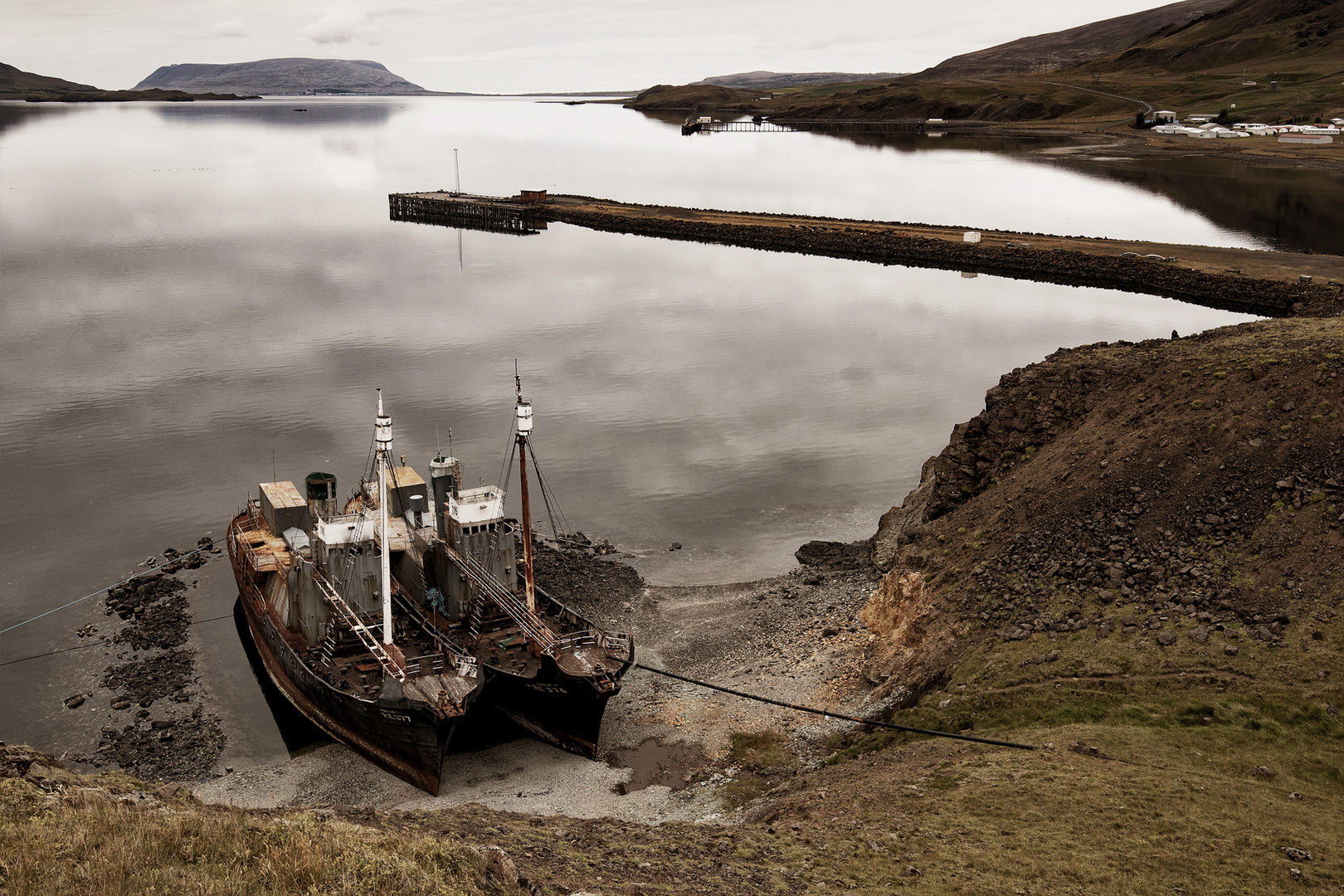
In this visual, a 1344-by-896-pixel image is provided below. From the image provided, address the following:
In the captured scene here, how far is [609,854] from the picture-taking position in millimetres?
19719

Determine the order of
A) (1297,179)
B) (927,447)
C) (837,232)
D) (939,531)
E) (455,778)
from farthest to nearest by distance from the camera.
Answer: (1297,179) < (837,232) < (927,447) < (939,531) < (455,778)

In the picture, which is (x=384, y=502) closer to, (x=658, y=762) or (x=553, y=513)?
(x=658, y=762)

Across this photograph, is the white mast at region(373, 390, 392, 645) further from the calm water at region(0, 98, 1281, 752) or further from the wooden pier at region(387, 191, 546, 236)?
the wooden pier at region(387, 191, 546, 236)

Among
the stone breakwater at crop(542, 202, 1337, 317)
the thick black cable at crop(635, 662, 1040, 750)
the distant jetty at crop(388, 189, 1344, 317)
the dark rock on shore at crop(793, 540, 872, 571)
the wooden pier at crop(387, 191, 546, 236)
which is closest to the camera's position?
the thick black cable at crop(635, 662, 1040, 750)

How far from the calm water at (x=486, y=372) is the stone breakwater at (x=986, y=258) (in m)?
2.89

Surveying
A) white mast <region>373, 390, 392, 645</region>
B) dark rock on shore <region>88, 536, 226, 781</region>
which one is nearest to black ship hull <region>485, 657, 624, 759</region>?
white mast <region>373, 390, 392, 645</region>

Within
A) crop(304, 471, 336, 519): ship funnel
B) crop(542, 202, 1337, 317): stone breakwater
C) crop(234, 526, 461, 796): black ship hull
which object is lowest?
crop(234, 526, 461, 796): black ship hull

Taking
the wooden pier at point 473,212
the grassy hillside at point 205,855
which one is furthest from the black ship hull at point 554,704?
the wooden pier at point 473,212

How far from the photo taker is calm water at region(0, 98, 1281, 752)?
46.8 metres

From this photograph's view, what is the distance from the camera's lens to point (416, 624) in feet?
114

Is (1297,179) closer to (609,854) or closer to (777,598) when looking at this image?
(777,598)

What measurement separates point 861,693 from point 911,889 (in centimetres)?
1254

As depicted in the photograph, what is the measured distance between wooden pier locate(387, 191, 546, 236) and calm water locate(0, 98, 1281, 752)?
670cm

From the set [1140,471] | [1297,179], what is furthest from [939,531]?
[1297,179]
